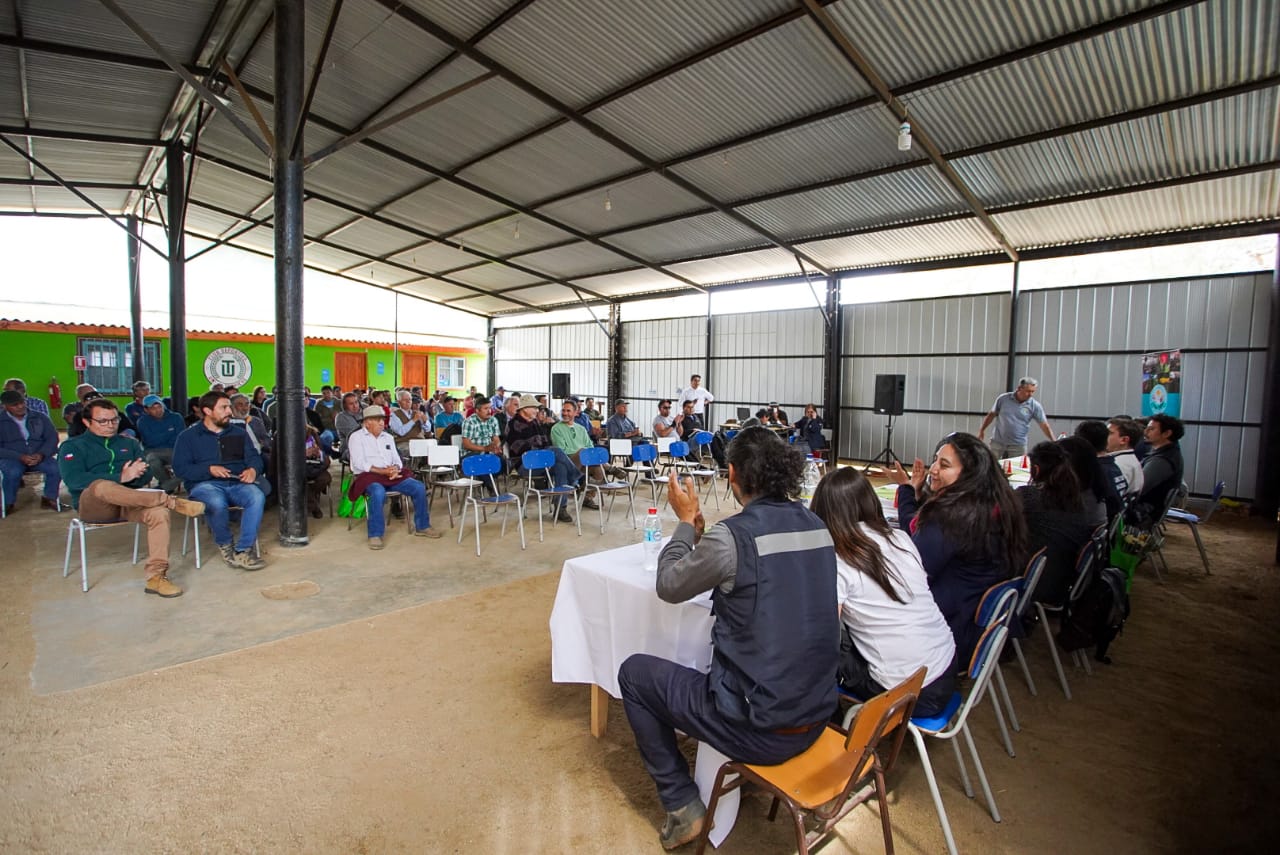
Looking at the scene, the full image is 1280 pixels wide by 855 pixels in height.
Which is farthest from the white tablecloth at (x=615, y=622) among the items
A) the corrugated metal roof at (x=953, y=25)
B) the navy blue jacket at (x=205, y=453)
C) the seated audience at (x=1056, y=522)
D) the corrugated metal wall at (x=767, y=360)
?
the corrugated metal wall at (x=767, y=360)

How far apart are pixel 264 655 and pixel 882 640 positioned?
2.92 m

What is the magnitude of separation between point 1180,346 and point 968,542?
309 inches

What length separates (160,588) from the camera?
3.71 metres

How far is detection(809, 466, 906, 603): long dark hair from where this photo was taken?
5.58 feet

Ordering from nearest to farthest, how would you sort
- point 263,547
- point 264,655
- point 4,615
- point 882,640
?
point 882,640
point 264,655
point 4,615
point 263,547

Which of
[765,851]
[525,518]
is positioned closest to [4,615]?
[525,518]

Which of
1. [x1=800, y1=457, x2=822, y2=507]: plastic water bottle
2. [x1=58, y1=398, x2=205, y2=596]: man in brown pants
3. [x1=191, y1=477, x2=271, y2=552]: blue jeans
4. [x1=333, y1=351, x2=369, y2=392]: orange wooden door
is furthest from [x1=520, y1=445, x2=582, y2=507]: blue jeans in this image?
[x1=333, y1=351, x2=369, y2=392]: orange wooden door

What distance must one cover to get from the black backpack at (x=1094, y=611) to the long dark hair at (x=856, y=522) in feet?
6.12

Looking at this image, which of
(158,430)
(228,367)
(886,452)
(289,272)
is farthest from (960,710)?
(228,367)

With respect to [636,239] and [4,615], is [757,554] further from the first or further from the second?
[636,239]

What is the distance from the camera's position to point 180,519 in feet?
18.4

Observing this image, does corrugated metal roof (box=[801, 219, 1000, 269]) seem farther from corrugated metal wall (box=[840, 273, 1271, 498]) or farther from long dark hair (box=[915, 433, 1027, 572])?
long dark hair (box=[915, 433, 1027, 572])

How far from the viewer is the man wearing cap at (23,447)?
577 cm

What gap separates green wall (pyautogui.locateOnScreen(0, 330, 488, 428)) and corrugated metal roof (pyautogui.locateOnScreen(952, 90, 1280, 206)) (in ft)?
37.3
